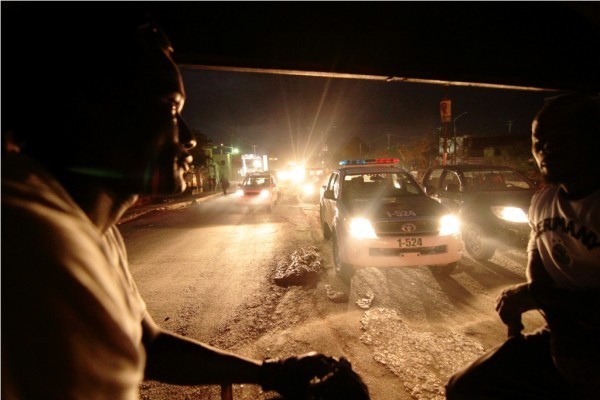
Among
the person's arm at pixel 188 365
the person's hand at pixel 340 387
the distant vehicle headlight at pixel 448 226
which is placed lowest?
the distant vehicle headlight at pixel 448 226

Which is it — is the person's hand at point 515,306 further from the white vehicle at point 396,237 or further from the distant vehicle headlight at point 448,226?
the distant vehicle headlight at point 448,226

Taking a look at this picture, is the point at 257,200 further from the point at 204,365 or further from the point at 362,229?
the point at 204,365

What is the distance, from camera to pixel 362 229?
16.1 feet

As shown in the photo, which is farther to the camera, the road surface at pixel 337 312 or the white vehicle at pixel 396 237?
the white vehicle at pixel 396 237

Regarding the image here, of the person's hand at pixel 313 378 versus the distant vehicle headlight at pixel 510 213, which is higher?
the person's hand at pixel 313 378

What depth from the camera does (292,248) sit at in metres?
7.61

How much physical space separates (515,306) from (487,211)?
4835mm

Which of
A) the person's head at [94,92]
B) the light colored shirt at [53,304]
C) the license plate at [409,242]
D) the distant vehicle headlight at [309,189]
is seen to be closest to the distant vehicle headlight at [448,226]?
the license plate at [409,242]

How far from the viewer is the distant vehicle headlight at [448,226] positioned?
195 inches

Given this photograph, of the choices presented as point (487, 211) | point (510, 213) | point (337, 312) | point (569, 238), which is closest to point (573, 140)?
point (569, 238)

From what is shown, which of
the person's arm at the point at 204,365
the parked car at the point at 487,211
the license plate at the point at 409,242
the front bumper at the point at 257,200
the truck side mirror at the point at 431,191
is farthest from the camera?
the front bumper at the point at 257,200

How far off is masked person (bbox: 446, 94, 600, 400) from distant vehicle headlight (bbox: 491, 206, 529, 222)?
4.49 m

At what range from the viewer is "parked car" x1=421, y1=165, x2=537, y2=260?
566cm

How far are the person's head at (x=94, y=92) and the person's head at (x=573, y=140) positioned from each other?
188cm
